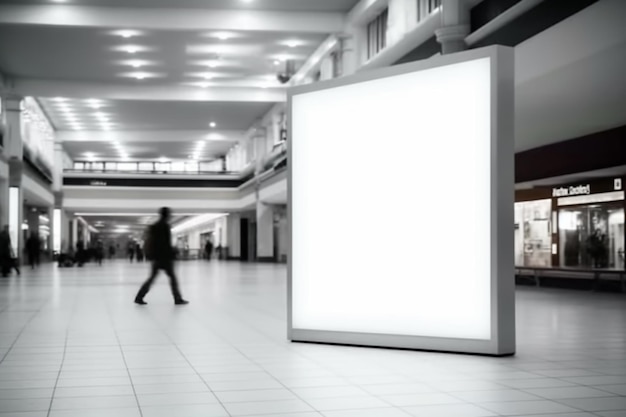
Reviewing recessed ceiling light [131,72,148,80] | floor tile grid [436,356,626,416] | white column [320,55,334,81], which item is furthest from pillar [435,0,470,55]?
recessed ceiling light [131,72,148,80]

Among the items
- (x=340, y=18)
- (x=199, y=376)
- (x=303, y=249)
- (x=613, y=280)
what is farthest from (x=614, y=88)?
(x=340, y=18)

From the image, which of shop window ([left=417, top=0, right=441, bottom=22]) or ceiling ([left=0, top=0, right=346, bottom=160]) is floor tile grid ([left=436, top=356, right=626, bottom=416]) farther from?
ceiling ([left=0, top=0, right=346, bottom=160])

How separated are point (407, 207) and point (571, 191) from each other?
17008 mm

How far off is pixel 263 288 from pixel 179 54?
16.2m

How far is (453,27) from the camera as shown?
701 inches

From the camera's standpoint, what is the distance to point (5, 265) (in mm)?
29297

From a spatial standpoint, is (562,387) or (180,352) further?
(180,352)

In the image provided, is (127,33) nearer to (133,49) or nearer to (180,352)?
(133,49)

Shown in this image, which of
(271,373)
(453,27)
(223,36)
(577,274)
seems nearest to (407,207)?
(271,373)

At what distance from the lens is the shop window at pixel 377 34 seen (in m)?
27.5

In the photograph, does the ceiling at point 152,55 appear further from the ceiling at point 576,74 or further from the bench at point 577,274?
the ceiling at point 576,74

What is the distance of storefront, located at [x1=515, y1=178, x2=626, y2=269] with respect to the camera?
2253cm

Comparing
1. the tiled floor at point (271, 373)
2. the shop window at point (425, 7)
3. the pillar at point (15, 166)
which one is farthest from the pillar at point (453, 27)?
the pillar at point (15, 166)

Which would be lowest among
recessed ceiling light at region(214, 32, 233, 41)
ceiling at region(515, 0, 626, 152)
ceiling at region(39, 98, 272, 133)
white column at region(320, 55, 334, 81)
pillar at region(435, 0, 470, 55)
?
ceiling at region(515, 0, 626, 152)
